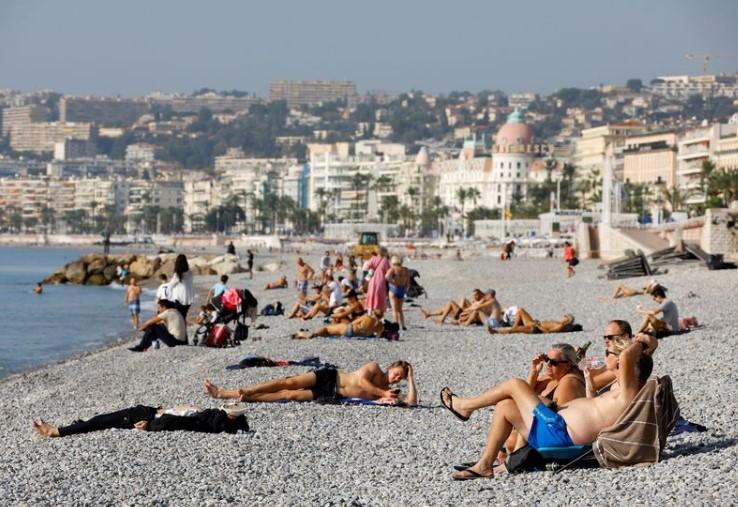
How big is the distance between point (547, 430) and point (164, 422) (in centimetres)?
276

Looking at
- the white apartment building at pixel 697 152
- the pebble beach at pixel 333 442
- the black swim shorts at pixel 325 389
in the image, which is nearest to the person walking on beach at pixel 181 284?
the pebble beach at pixel 333 442

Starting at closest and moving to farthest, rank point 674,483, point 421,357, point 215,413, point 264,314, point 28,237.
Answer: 1. point 674,483
2. point 215,413
3. point 421,357
4. point 264,314
5. point 28,237

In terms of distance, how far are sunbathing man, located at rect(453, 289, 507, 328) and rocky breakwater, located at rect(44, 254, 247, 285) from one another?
37259 millimetres

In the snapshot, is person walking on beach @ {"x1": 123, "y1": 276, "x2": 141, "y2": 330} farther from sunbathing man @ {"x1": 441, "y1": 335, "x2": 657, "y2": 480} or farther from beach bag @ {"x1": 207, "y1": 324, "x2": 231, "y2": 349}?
sunbathing man @ {"x1": 441, "y1": 335, "x2": 657, "y2": 480}

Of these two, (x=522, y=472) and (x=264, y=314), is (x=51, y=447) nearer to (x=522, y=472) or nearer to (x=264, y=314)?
(x=522, y=472)

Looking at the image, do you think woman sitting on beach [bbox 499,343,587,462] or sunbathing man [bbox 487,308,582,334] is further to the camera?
sunbathing man [bbox 487,308,582,334]

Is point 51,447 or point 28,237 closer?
point 51,447

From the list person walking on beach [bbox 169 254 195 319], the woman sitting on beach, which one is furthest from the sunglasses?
person walking on beach [bbox 169 254 195 319]

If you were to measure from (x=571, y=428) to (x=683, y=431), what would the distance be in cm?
123

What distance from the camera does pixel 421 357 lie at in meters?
15.9

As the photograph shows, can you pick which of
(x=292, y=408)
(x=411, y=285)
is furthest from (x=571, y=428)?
(x=411, y=285)

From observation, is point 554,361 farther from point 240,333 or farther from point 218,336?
Answer: point 240,333

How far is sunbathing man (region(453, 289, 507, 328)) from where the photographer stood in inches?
756

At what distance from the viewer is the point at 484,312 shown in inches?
787
